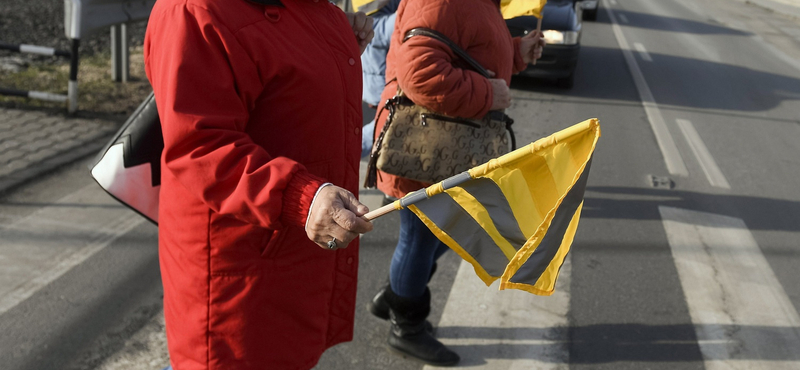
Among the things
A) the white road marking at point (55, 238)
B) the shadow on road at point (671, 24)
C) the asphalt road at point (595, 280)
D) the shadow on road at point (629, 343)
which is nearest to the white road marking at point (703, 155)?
the asphalt road at point (595, 280)

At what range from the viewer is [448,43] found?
8.30 ft

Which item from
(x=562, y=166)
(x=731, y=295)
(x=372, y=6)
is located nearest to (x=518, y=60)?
(x=372, y=6)

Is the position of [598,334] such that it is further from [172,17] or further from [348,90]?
[172,17]

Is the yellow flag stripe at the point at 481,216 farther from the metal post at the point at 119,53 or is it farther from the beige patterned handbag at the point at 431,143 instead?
the metal post at the point at 119,53

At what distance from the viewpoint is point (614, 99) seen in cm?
871

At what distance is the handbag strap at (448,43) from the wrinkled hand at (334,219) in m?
1.23

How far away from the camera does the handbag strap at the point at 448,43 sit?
2514 mm

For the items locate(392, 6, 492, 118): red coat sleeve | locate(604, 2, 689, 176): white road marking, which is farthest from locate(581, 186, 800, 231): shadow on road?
locate(392, 6, 492, 118): red coat sleeve

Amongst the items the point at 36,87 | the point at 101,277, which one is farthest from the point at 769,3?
the point at 101,277

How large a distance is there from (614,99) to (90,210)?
6.53 meters

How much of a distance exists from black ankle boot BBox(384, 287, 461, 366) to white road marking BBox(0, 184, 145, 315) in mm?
1861

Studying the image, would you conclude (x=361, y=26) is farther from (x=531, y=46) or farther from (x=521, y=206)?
(x=531, y=46)

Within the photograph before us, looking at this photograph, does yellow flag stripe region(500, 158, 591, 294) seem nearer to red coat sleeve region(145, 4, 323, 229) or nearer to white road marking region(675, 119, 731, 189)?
red coat sleeve region(145, 4, 323, 229)

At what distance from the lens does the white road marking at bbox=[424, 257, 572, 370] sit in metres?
3.10
